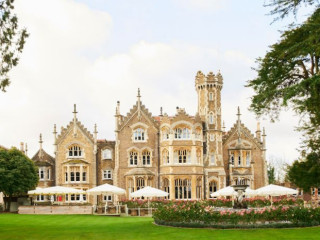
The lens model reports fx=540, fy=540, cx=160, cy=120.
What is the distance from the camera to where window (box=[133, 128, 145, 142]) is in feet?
206

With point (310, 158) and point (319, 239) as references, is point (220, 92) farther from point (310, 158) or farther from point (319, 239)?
point (319, 239)

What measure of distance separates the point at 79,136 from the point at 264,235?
42.2m

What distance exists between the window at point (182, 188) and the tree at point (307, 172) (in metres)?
21.4

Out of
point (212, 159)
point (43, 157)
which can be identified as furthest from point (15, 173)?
point (212, 159)

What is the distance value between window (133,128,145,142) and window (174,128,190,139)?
4355mm

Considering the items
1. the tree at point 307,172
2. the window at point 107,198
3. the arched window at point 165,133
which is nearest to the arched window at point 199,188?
the arched window at point 165,133

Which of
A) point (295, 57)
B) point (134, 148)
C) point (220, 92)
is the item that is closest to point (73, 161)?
point (134, 148)

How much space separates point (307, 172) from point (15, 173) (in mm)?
30385

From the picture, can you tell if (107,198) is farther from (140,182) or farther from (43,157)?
(43,157)

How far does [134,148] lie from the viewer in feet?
205

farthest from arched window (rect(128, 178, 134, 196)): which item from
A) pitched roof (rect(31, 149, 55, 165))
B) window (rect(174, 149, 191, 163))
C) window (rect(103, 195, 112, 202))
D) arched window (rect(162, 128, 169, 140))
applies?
pitched roof (rect(31, 149, 55, 165))

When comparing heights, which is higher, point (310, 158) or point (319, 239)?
point (310, 158)

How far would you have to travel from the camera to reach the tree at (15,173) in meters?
53.9

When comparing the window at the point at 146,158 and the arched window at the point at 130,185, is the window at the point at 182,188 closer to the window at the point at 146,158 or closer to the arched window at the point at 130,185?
the window at the point at 146,158
